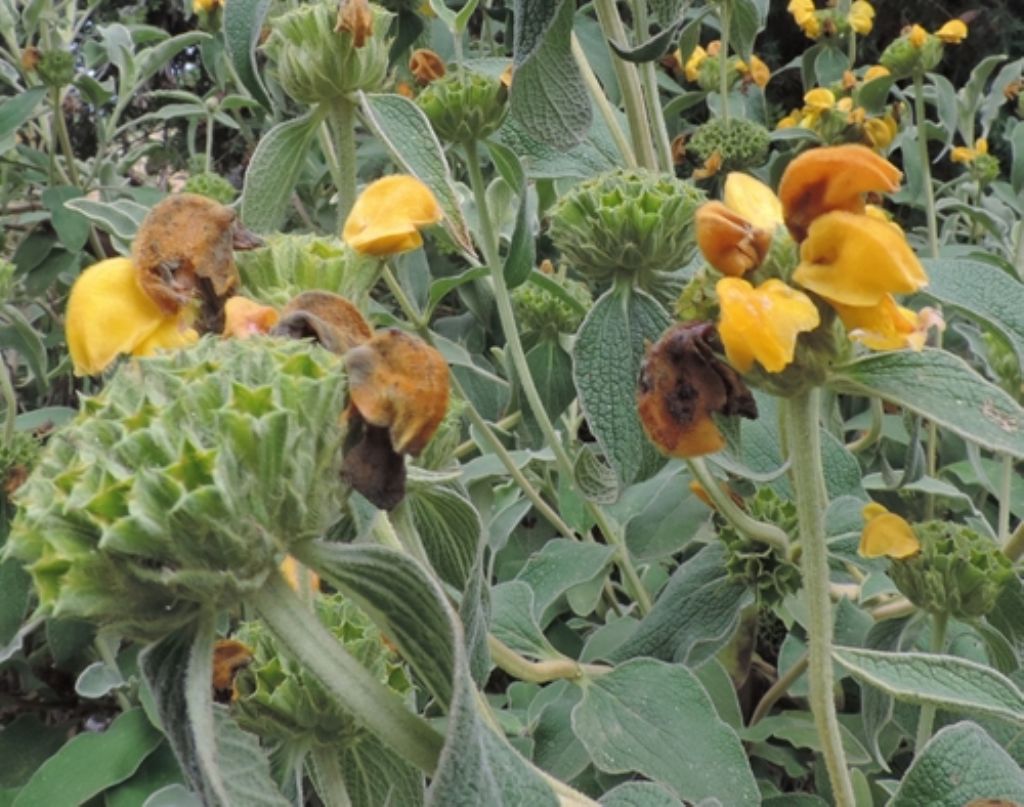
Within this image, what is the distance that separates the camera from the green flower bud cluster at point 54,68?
1.45m

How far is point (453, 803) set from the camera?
0.29 m

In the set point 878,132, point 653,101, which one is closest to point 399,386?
point 653,101

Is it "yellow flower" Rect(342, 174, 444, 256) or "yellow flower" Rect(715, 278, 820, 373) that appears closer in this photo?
"yellow flower" Rect(715, 278, 820, 373)

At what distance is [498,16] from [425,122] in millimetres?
1084

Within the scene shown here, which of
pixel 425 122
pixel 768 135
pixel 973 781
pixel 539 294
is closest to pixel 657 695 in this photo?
pixel 973 781

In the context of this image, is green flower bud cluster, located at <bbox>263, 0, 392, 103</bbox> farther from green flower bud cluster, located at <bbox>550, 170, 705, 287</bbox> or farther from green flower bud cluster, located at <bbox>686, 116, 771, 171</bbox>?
green flower bud cluster, located at <bbox>686, 116, 771, 171</bbox>

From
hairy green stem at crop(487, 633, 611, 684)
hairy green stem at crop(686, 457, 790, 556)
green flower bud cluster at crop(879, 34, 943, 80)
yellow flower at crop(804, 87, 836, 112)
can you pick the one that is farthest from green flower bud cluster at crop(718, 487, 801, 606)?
green flower bud cluster at crop(879, 34, 943, 80)

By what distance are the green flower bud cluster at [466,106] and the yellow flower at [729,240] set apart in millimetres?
431

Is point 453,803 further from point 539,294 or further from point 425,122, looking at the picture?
point 539,294

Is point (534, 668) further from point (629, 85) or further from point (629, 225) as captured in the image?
point (629, 85)

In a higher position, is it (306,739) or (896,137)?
(306,739)

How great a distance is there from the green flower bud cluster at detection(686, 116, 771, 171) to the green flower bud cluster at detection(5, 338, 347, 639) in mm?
1082

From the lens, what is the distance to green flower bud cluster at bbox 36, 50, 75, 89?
145cm

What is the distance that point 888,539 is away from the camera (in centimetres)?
65
